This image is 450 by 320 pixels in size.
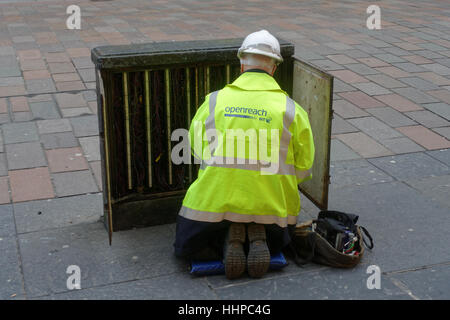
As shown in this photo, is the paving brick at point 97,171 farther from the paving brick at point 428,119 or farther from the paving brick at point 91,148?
the paving brick at point 428,119

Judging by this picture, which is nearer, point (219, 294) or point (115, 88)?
point (219, 294)

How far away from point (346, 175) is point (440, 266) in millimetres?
1650

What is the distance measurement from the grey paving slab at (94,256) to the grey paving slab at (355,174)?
169cm

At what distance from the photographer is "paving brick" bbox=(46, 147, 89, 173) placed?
562 cm

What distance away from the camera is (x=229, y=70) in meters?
4.57

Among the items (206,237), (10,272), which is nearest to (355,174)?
(206,237)

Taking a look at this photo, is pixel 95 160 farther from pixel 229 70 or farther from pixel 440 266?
pixel 440 266

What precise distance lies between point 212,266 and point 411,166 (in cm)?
261

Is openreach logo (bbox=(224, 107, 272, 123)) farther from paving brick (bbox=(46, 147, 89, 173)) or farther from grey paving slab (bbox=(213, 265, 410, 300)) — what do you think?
paving brick (bbox=(46, 147, 89, 173))

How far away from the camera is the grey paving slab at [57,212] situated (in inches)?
180

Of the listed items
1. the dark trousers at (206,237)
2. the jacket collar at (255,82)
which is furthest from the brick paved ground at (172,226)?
the jacket collar at (255,82)

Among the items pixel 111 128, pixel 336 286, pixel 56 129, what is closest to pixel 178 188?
pixel 111 128

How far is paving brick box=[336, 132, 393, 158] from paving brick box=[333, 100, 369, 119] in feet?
1.83

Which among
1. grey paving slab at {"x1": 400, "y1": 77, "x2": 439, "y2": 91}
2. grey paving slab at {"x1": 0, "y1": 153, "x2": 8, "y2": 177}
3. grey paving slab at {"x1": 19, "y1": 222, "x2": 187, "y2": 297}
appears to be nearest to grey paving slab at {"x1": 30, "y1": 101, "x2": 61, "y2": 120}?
grey paving slab at {"x1": 0, "y1": 153, "x2": 8, "y2": 177}
